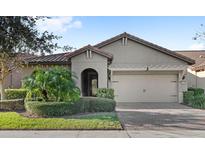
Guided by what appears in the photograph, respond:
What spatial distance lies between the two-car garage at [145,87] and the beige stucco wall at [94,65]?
2.76 metres

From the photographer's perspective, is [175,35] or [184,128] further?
[175,35]

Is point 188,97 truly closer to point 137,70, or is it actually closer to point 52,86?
point 137,70

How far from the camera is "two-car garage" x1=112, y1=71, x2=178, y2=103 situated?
2302 centimetres

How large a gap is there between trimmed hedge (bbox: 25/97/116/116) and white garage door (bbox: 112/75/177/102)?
24.2 feet

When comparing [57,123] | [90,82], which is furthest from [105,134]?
[90,82]

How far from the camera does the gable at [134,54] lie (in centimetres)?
2358

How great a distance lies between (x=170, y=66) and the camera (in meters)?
22.8

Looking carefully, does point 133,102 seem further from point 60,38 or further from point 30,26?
point 30,26

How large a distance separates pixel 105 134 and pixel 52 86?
5546mm

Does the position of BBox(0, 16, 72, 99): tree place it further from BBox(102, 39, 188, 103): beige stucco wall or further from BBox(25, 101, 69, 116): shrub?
BBox(102, 39, 188, 103): beige stucco wall

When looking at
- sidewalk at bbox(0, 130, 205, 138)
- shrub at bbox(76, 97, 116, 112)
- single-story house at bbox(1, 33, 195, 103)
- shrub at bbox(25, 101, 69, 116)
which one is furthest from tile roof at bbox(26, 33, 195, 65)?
sidewalk at bbox(0, 130, 205, 138)

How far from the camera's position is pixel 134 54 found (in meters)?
23.6
